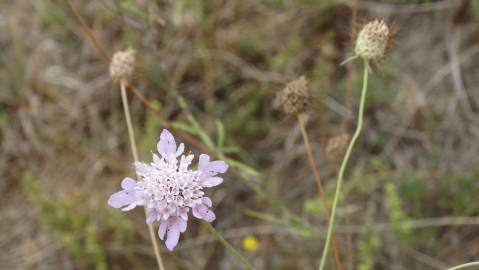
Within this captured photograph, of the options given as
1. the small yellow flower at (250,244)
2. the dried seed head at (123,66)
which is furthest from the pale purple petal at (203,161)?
the small yellow flower at (250,244)

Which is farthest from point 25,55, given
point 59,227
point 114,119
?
point 59,227

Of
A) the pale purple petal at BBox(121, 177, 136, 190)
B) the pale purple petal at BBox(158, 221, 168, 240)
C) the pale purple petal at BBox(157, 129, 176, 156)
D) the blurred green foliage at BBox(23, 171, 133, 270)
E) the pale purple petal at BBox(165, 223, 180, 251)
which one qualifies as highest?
the blurred green foliage at BBox(23, 171, 133, 270)

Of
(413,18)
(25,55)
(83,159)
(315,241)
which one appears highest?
(25,55)

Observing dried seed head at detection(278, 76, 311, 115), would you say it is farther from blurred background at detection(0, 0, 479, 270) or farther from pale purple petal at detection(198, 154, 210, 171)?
blurred background at detection(0, 0, 479, 270)

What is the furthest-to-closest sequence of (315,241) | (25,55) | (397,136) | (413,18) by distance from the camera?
(25,55) → (413,18) → (397,136) → (315,241)

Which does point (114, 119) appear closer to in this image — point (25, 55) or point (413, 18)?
point (25, 55)

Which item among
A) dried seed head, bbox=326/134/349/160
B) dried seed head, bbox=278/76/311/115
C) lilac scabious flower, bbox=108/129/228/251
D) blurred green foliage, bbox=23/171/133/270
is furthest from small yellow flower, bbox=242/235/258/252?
lilac scabious flower, bbox=108/129/228/251
